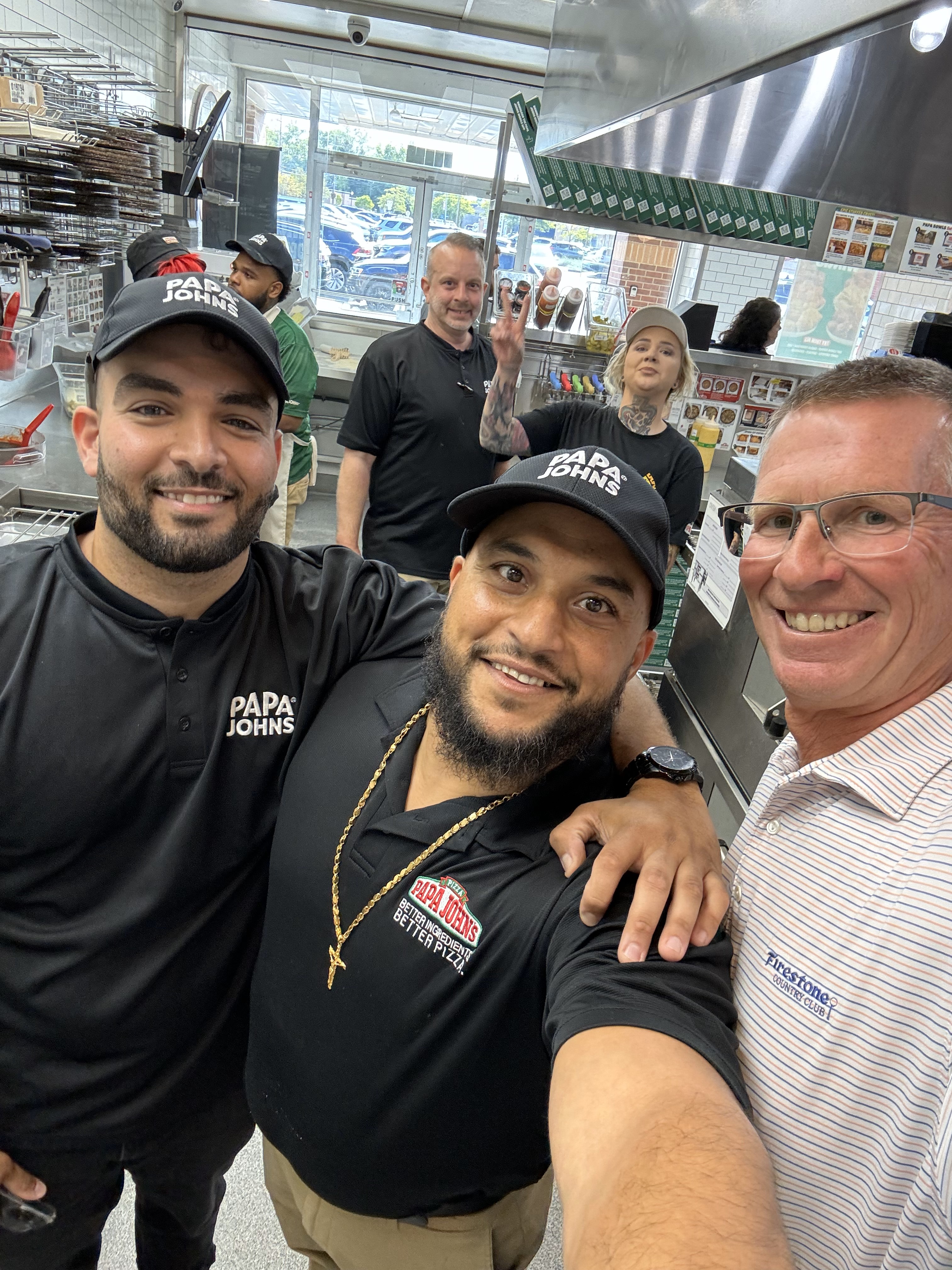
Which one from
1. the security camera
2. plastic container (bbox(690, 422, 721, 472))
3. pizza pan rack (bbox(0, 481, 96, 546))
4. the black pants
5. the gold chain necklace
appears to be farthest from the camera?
the security camera

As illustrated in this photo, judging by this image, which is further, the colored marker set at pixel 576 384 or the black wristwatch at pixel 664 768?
the colored marker set at pixel 576 384

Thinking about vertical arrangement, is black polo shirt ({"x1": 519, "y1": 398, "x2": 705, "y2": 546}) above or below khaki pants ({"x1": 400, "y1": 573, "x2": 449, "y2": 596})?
above

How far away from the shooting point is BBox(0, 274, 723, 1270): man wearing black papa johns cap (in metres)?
1.18

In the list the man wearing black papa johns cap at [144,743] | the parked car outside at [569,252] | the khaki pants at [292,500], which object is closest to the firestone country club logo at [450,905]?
the man wearing black papa johns cap at [144,743]

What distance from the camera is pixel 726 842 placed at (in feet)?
6.12

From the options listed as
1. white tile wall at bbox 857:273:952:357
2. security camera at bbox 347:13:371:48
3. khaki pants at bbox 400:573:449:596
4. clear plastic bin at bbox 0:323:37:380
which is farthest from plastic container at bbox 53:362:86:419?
white tile wall at bbox 857:273:952:357

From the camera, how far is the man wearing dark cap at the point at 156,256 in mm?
3400

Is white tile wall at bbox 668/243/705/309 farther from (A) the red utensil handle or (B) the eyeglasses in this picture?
(B) the eyeglasses

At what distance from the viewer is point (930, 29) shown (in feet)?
1.70

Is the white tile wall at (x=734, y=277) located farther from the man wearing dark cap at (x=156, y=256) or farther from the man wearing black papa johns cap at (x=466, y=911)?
the man wearing black papa johns cap at (x=466, y=911)

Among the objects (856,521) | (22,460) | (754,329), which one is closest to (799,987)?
(856,521)

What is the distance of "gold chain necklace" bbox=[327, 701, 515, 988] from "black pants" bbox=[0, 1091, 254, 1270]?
57 centimetres

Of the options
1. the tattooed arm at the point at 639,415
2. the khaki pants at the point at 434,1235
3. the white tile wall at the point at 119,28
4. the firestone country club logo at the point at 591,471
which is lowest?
the khaki pants at the point at 434,1235

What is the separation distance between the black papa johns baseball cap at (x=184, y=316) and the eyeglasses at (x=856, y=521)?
807 millimetres
